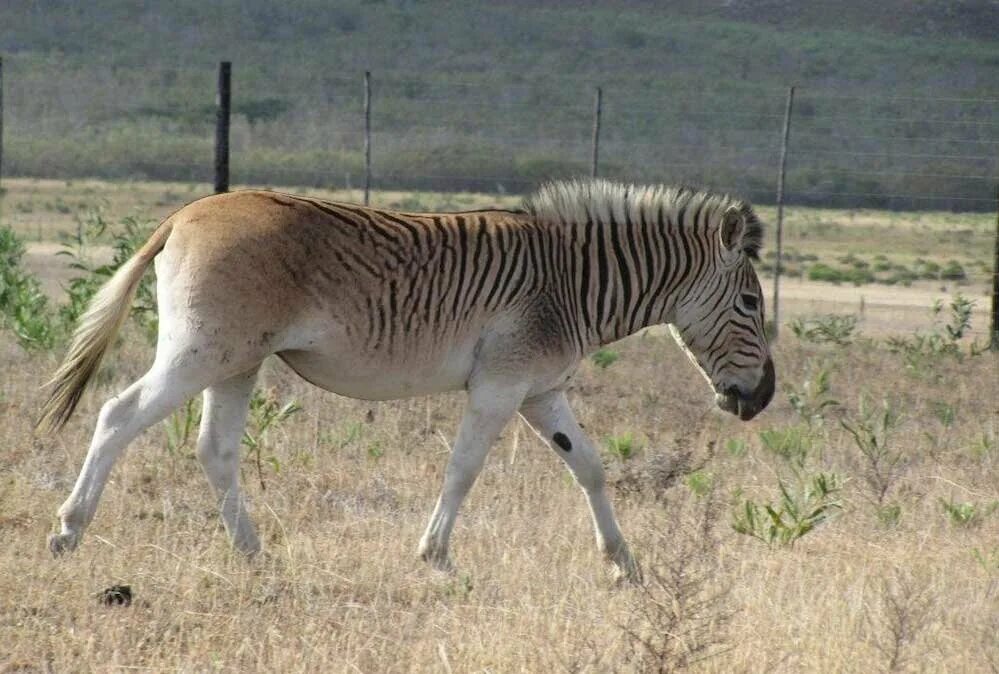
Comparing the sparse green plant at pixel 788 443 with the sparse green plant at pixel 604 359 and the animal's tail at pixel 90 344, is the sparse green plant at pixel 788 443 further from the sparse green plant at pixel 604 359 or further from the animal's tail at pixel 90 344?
the animal's tail at pixel 90 344

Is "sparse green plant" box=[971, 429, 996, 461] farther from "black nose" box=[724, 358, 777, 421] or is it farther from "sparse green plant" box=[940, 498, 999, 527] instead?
"black nose" box=[724, 358, 777, 421]

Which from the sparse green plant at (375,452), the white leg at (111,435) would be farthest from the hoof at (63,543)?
the sparse green plant at (375,452)

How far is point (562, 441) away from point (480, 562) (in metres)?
0.67

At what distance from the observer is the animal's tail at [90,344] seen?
23.8 ft

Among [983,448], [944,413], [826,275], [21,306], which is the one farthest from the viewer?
[826,275]

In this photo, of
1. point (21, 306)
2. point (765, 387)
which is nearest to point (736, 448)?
point (765, 387)

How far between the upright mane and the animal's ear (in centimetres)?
5

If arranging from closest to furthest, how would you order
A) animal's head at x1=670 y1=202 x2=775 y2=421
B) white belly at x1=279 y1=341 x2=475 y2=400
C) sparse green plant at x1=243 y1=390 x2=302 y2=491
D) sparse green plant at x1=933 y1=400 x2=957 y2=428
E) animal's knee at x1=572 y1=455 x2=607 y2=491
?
white belly at x1=279 y1=341 x2=475 y2=400 < animal's knee at x1=572 y1=455 x2=607 y2=491 < animal's head at x1=670 y1=202 x2=775 y2=421 < sparse green plant at x1=243 y1=390 x2=302 y2=491 < sparse green plant at x1=933 y1=400 x2=957 y2=428

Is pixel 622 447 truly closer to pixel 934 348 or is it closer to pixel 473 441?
pixel 473 441

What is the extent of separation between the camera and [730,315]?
8.06 m

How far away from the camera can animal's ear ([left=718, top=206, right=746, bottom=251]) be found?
26.0 ft

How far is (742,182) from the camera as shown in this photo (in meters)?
51.0

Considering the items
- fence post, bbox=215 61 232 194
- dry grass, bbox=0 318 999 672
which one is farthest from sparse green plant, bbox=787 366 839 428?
fence post, bbox=215 61 232 194

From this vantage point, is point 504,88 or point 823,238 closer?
point 823,238
